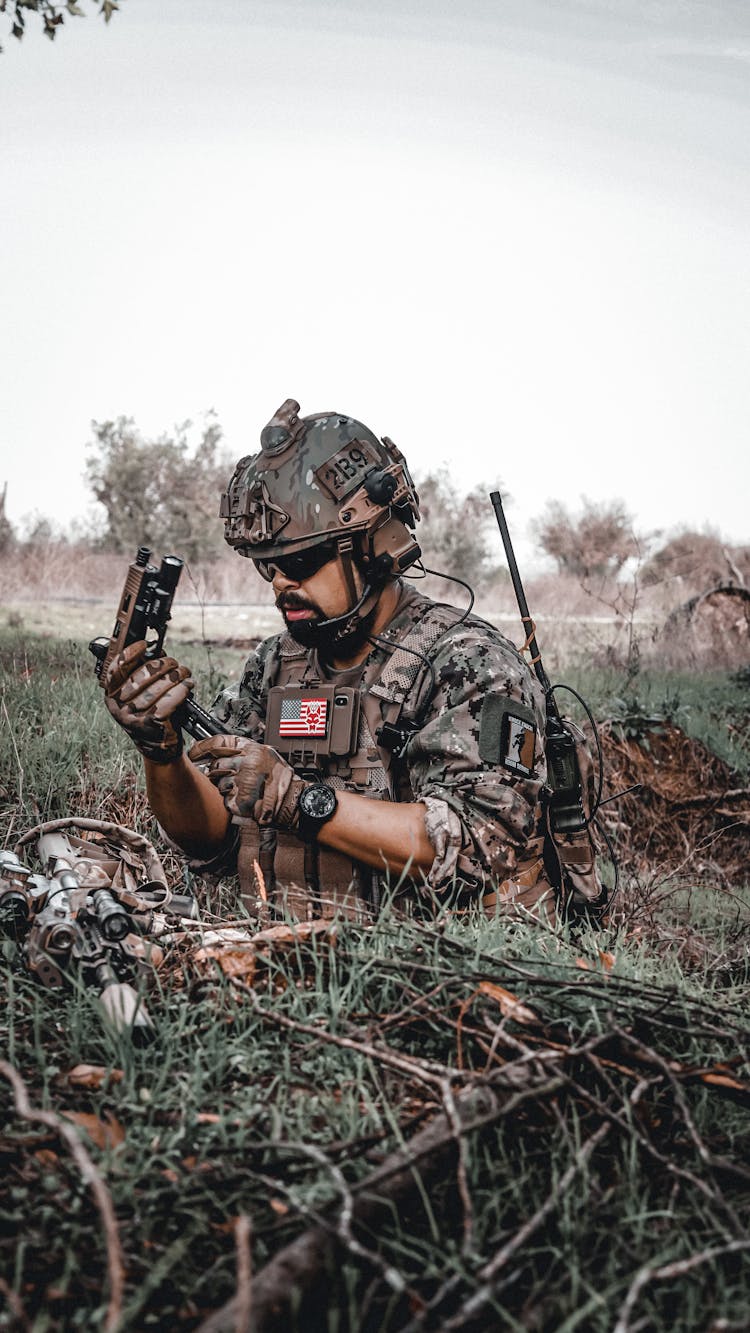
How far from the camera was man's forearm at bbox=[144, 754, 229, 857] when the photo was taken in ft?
10.7

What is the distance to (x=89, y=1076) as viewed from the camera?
1790 millimetres

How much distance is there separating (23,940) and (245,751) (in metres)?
0.94

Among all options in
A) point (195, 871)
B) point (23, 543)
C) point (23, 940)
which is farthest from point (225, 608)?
point (23, 940)

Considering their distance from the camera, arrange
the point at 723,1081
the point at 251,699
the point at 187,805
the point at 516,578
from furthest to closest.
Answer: the point at 516,578 < the point at 251,699 < the point at 187,805 < the point at 723,1081

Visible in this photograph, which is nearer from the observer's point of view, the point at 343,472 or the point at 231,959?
the point at 231,959

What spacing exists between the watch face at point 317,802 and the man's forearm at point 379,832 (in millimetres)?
41

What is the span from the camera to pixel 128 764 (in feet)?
16.9

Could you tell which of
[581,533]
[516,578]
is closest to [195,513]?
[581,533]

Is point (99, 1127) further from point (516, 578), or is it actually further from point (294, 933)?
point (516, 578)

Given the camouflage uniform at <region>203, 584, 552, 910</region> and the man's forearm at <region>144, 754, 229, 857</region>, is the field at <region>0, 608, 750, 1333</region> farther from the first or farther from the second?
the man's forearm at <region>144, 754, 229, 857</region>

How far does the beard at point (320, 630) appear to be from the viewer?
351 centimetres

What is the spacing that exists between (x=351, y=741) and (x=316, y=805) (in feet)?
1.62

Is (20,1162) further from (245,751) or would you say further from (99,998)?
(245,751)

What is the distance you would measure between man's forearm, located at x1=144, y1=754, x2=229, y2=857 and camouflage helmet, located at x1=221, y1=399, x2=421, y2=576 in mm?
759
